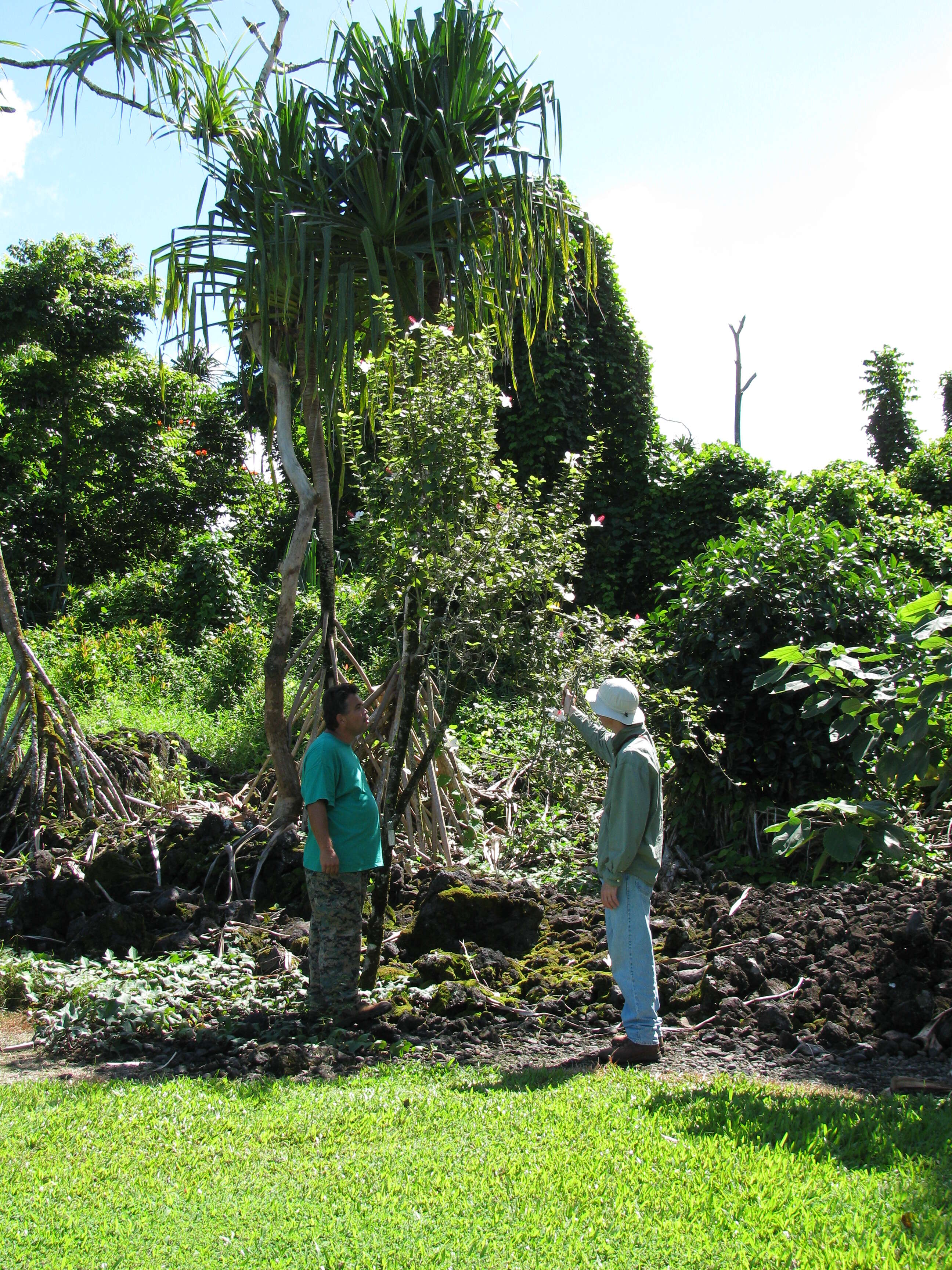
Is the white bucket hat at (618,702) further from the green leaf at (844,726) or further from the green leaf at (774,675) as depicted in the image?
the green leaf at (844,726)

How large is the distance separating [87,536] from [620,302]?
10.8 metres

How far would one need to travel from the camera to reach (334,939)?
15.1ft

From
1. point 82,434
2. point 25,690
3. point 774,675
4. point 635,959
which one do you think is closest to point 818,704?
point 774,675

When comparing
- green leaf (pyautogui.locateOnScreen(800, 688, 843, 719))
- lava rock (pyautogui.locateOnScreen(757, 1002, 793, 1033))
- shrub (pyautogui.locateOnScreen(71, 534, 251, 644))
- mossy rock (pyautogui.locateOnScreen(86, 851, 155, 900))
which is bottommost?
lava rock (pyautogui.locateOnScreen(757, 1002, 793, 1033))

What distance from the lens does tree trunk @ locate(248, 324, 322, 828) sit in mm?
6793

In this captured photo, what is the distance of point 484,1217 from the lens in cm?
274

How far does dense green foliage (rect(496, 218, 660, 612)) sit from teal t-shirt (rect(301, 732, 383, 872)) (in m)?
10.2

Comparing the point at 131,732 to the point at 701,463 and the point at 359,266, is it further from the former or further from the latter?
the point at 701,463

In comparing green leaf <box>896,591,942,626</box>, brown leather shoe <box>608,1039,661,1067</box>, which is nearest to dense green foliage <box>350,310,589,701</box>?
brown leather shoe <box>608,1039,661,1067</box>

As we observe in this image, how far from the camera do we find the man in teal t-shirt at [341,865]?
4.55 m

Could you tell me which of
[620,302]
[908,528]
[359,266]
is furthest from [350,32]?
[620,302]

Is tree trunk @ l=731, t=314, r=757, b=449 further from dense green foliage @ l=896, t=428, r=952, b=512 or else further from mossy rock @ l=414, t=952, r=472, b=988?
mossy rock @ l=414, t=952, r=472, b=988

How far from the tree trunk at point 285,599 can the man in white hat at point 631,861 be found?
306cm

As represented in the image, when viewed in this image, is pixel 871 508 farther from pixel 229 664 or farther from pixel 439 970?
pixel 439 970
